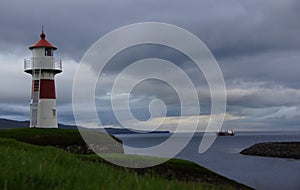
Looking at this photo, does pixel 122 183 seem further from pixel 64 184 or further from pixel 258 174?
pixel 258 174

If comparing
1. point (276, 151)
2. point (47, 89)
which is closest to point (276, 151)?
point (276, 151)

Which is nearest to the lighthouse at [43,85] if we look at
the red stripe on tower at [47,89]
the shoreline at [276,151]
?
the red stripe on tower at [47,89]

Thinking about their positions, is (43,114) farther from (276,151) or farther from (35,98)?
(276,151)

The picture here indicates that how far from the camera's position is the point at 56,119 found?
174 ft

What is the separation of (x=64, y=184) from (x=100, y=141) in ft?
140

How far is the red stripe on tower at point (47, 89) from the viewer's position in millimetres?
51406

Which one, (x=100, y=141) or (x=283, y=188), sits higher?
(x=100, y=141)

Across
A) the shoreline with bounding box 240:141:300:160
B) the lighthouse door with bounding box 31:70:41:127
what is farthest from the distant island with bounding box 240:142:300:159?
the lighthouse door with bounding box 31:70:41:127

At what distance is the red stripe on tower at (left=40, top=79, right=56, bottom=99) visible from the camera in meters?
51.4

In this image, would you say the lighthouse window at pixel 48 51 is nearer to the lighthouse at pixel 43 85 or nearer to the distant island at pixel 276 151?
the lighthouse at pixel 43 85

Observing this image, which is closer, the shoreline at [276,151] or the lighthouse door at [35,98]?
the lighthouse door at [35,98]

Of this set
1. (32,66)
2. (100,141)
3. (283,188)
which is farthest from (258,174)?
(32,66)

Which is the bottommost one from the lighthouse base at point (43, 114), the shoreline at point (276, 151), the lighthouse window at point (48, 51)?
the shoreline at point (276, 151)

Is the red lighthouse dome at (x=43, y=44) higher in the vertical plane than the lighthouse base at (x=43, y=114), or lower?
higher
